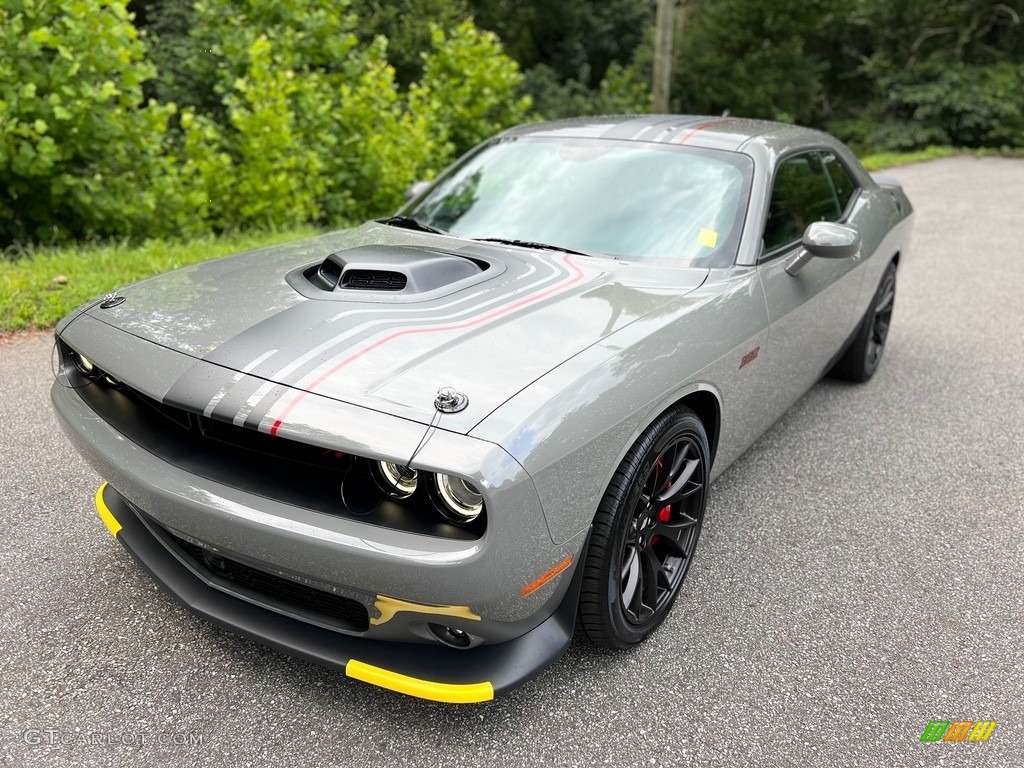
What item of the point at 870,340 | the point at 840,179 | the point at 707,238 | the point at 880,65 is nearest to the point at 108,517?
the point at 707,238

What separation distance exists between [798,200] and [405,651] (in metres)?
2.50

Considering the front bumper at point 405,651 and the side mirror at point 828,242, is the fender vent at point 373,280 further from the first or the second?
the side mirror at point 828,242

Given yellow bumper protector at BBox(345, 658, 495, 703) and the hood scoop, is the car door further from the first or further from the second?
yellow bumper protector at BBox(345, 658, 495, 703)

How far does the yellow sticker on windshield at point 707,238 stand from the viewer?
2857mm

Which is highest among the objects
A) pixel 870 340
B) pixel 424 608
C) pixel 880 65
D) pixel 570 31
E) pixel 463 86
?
pixel 424 608

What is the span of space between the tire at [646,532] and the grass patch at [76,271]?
3.18 metres

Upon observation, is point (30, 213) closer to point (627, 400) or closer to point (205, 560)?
point (205, 560)

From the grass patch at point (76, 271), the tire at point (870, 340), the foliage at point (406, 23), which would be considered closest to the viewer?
the tire at point (870, 340)

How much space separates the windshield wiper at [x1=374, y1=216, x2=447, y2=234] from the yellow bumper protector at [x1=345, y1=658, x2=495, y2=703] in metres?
1.81

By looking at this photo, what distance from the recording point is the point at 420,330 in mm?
2125

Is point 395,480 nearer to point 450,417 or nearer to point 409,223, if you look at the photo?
point 450,417

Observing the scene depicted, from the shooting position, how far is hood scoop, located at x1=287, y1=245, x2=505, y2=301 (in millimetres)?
Answer: 2348

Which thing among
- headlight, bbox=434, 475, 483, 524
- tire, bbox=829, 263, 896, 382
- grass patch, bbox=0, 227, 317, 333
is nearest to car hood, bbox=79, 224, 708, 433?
headlight, bbox=434, 475, 483, 524

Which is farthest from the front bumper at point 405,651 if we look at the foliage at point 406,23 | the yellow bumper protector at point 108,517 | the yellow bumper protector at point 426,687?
the foliage at point 406,23
